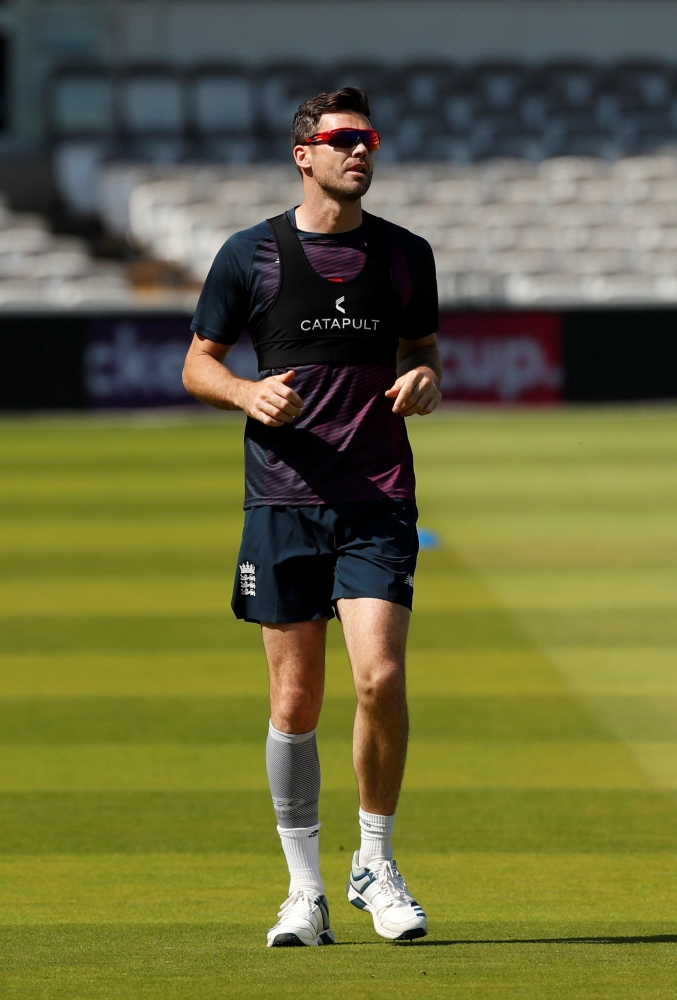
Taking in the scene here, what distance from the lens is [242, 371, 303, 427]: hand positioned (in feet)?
14.3

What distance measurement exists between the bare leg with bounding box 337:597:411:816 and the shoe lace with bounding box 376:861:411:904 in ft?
0.49

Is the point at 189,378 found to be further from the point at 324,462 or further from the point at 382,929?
the point at 382,929

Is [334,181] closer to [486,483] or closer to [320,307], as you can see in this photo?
[320,307]

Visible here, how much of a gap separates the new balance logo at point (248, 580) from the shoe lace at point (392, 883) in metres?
0.84

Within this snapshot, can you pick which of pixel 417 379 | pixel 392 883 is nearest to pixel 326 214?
pixel 417 379

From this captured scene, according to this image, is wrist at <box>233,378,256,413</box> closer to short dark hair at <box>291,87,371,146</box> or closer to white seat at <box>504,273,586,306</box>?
short dark hair at <box>291,87,371,146</box>

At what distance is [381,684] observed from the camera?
175 inches

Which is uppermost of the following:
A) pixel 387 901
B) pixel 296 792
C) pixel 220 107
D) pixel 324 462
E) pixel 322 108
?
pixel 220 107

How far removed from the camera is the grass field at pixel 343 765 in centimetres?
434

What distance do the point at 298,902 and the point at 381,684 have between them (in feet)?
2.11

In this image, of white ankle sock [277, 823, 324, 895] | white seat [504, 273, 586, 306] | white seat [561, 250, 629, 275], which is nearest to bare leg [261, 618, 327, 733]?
white ankle sock [277, 823, 324, 895]

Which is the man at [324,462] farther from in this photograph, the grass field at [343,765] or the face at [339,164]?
the grass field at [343,765]

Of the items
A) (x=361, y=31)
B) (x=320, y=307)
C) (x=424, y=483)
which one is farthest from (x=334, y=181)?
(x=361, y=31)

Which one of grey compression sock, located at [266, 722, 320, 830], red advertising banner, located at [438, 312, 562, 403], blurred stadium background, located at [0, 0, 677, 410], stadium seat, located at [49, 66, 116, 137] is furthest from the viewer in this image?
stadium seat, located at [49, 66, 116, 137]
